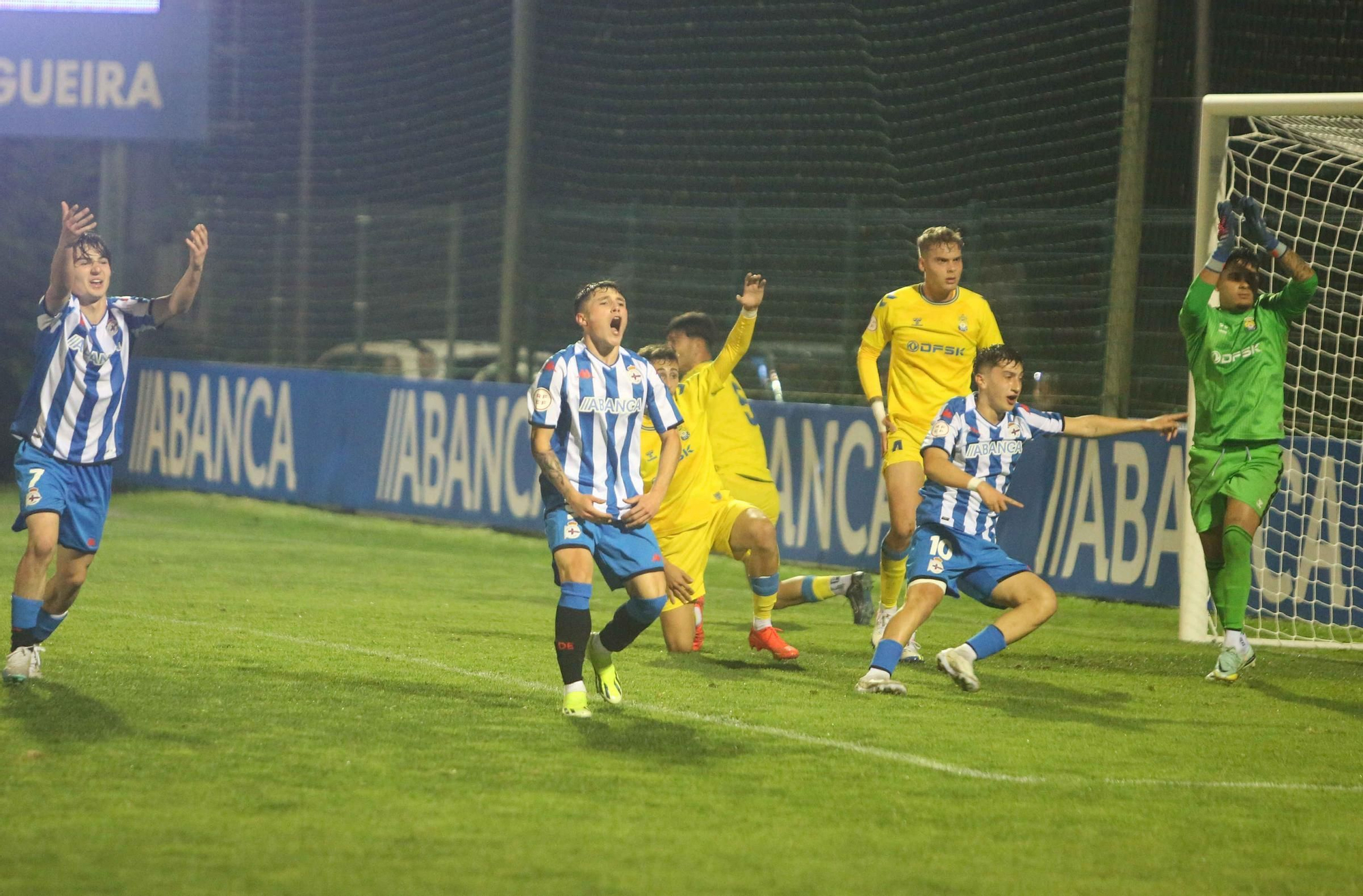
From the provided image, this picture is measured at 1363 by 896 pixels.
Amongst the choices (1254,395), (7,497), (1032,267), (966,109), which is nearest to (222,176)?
(7,497)

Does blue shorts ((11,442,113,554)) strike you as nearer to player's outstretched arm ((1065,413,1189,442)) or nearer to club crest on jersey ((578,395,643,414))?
club crest on jersey ((578,395,643,414))

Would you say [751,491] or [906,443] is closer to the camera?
[906,443]

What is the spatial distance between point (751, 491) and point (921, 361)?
1.14 meters

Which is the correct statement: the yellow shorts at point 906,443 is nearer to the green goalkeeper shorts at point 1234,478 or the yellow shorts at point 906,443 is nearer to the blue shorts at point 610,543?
the green goalkeeper shorts at point 1234,478

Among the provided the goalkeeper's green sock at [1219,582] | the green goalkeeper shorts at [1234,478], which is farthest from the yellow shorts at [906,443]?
the goalkeeper's green sock at [1219,582]

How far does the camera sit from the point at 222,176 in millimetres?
20844

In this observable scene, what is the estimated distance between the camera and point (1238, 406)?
771cm

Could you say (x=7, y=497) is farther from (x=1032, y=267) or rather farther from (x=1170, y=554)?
(x=1170, y=554)

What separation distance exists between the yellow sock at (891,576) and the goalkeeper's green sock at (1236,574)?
1501 mm

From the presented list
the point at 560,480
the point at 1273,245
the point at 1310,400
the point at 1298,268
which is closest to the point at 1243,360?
the point at 1298,268

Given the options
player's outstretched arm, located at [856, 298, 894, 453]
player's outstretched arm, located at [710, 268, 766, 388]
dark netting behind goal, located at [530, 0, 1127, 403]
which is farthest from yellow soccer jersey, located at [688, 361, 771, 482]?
dark netting behind goal, located at [530, 0, 1127, 403]

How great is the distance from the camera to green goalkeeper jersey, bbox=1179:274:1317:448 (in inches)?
303

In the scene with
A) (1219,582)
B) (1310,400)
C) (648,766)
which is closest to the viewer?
(648,766)

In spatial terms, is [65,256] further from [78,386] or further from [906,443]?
[906,443]
